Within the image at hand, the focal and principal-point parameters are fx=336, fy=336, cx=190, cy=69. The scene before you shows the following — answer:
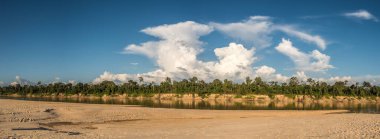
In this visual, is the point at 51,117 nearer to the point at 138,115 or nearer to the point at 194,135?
the point at 138,115

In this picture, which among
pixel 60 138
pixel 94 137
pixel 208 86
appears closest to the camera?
pixel 60 138

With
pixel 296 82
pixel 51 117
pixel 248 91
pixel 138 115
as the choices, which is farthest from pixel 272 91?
pixel 51 117

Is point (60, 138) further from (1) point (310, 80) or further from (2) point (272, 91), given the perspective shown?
(1) point (310, 80)

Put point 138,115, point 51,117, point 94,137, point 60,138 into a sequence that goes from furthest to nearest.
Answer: point 138,115
point 51,117
point 94,137
point 60,138

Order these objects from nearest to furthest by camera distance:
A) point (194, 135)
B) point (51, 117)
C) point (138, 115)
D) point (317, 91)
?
point (194, 135) < point (51, 117) < point (138, 115) < point (317, 91)

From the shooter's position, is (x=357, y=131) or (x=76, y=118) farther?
(x=76, y=118)

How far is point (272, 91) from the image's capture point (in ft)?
582

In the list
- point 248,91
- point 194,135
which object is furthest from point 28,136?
point 248,91

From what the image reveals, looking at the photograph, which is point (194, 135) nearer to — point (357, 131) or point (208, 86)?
point (357, 131)

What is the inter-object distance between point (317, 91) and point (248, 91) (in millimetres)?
35579

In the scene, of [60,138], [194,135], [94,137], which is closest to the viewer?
[60,138]

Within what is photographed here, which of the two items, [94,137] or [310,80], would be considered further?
[310,80]

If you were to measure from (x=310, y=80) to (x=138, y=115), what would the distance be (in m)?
162

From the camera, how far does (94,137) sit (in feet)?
92.0
